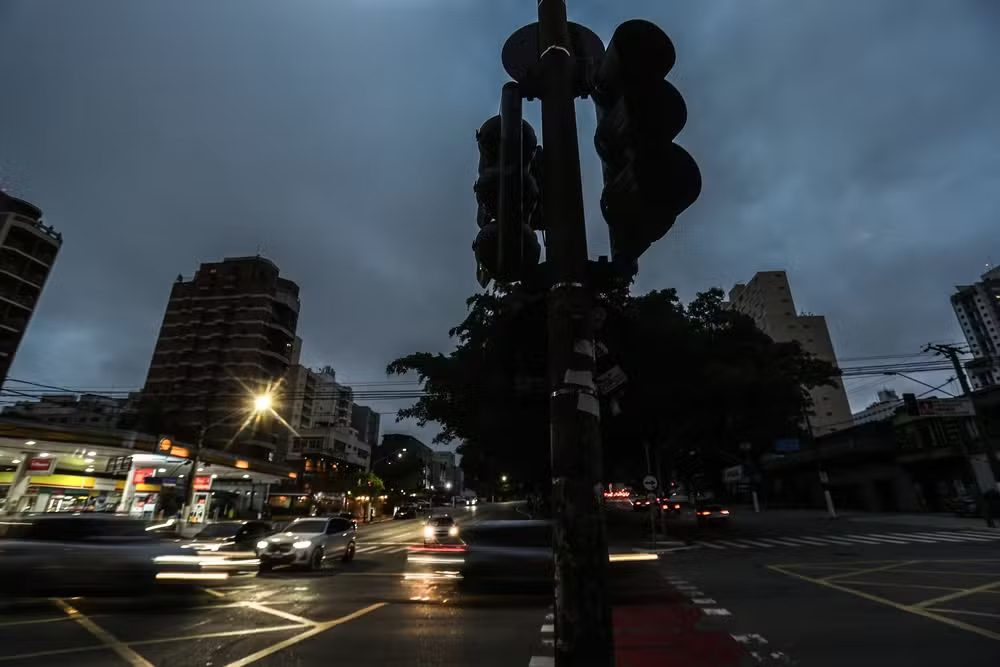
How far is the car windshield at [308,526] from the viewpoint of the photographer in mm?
16922

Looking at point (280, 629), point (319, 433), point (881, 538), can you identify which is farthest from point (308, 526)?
point (319, 433)

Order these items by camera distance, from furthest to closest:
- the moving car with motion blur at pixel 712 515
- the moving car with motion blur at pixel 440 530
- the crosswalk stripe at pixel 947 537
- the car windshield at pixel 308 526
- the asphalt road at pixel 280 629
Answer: the moving car with motion blur at pixel 712 515
the crosswalk stripe at pixel 947 537
the car windshield at pixel 308 526
the moving car with motion blur at pixel 440 530
the asphalt road at pixel 280 629

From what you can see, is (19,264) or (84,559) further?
(19,264)

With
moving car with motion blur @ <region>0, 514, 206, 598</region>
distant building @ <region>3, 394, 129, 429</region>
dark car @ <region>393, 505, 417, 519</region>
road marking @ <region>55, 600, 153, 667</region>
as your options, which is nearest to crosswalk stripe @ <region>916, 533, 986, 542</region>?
moving car with motion blur @ <region>0, 514, 206, 598</region>

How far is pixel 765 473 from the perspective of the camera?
55.3 metres

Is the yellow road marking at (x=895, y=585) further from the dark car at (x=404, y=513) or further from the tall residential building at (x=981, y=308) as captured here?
the tall residential building at (x=981, y=308)

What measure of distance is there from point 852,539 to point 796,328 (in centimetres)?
8742

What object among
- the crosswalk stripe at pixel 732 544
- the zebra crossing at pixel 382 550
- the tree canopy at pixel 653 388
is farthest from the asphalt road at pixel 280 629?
the crosswalk stripe at pixel 732 544

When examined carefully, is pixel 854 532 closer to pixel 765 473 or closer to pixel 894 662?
pixel 894 662

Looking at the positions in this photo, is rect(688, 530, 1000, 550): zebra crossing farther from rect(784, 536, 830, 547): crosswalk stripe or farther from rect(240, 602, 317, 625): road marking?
rect(240, 602, 317, 625): road marking

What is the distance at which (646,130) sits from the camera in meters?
2.44

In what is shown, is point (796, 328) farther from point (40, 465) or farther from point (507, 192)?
point (507, 192)

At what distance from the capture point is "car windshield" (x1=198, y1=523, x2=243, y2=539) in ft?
54.7

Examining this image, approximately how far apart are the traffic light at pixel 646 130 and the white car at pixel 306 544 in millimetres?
16549
